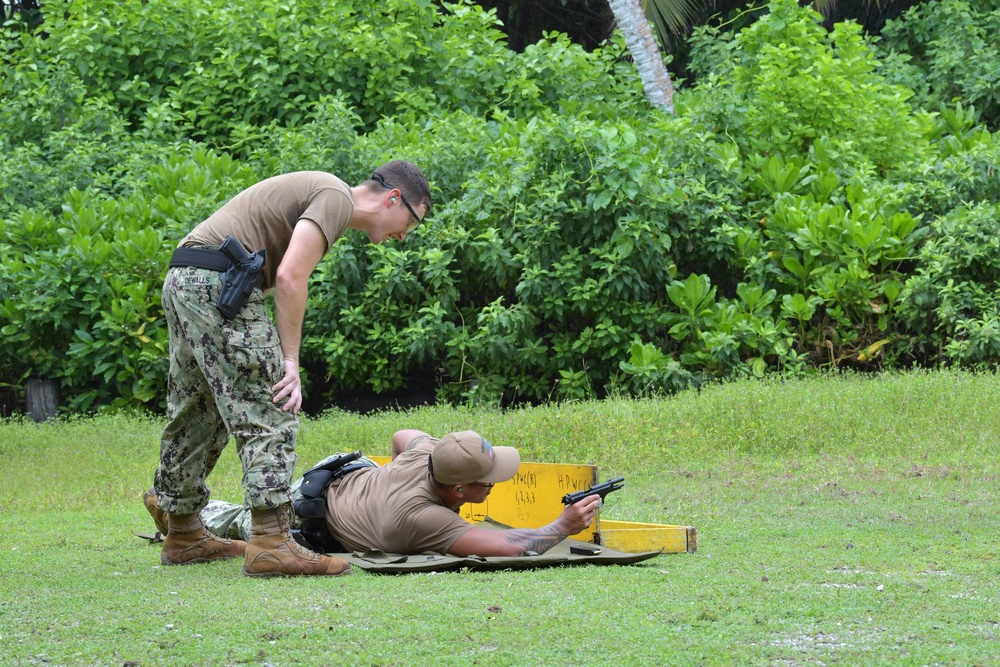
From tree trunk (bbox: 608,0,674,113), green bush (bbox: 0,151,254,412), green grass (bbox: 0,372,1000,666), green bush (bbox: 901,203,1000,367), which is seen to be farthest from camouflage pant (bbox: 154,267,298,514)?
tree trunk (bbox: 608,0,674,113)

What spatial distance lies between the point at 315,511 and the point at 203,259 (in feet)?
4.18

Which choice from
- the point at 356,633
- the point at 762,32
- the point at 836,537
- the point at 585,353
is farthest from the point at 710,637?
the point at 762,32

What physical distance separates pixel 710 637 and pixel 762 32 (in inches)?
418

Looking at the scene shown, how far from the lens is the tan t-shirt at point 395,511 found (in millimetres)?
5117

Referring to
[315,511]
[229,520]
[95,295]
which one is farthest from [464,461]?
[95,295]

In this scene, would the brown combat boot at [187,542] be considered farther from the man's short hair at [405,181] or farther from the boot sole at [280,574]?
the man's short hair at [405,181]


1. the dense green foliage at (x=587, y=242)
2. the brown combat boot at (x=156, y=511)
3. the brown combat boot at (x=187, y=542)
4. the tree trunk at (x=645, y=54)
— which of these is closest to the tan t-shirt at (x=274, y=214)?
the brown combat boot at (x=187, y=542)

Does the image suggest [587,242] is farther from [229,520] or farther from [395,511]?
[395,511]

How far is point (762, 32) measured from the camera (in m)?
13.1

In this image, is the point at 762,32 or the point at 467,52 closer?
the point at 762,32

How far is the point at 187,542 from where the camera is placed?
5316mm

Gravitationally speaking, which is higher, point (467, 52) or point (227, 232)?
point (467, 52)

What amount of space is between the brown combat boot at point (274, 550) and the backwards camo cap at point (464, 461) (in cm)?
64

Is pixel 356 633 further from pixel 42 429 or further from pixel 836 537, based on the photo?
pixel 42 429
